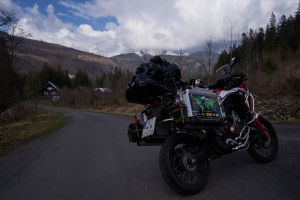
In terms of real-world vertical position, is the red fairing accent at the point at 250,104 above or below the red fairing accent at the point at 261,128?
above

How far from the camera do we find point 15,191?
5.11 meters

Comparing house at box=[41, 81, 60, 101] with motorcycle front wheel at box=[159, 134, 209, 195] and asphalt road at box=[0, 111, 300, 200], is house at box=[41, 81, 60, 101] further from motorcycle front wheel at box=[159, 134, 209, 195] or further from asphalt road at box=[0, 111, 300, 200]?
motorcycle front wheel at box=[159, 134, 209, 195]

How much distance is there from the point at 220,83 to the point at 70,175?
3.03 m

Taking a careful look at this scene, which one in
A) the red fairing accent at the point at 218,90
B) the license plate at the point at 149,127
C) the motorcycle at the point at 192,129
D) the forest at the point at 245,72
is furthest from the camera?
the forest at the point at 245,72

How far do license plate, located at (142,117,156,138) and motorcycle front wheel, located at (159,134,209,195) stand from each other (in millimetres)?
302

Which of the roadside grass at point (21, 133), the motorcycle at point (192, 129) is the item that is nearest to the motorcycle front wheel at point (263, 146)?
the motorcycle at point (192, 129)

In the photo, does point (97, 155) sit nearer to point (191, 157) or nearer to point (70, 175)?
point (70, 175)

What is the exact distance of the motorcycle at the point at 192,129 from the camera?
4270 millimetres

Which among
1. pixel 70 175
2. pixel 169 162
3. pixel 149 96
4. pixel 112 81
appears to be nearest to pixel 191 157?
pixel 169 162

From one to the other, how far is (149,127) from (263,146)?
2.23 metres

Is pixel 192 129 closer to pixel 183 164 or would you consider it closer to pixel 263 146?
pixel 183 164

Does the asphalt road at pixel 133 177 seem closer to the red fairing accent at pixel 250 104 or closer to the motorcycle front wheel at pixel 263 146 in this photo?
the motorcycle front wheel at pixel 263 146

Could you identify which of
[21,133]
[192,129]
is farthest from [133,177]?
[21,133]

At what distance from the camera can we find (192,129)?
459 centimetres
